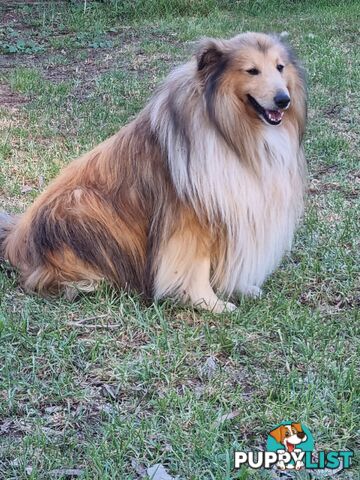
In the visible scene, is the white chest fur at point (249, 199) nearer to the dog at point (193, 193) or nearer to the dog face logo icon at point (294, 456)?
the dog at point (193, 193)

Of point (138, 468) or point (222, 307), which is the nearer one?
point (138, 468)

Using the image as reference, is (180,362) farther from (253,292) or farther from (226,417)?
(253,292)

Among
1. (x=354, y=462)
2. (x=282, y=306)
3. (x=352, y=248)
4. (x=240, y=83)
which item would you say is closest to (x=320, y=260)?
(x=352, y=248)

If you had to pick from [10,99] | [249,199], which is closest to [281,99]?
[249,199]

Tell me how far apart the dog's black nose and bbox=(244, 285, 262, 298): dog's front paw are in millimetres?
976

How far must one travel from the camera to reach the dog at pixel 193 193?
10.4 feet

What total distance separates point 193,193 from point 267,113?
1.64 feet

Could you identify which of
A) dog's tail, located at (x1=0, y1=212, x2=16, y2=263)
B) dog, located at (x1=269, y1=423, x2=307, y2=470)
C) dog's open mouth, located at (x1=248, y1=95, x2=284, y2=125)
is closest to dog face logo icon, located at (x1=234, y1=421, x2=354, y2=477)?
dog, located at (x1=269, y1=423, x2=307, y2=470)

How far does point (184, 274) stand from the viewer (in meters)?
3.40

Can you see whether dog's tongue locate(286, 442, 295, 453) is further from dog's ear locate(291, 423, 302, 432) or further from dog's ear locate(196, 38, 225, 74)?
dog's ear locate(196, 38, 225, 74)

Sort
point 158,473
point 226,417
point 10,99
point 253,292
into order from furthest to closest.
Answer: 1. point 10,99
2. point 253,292
3. point 226,417
4. point 158,473

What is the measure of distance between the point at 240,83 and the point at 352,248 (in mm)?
1438

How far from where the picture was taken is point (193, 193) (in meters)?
3.23

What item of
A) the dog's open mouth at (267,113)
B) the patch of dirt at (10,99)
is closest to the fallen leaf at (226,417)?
the dog's open mouth at (267,113)
